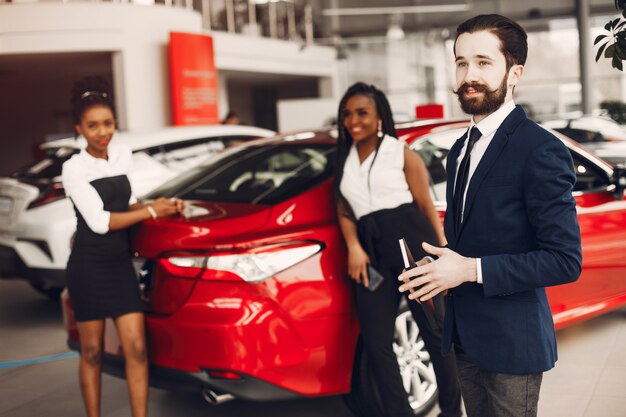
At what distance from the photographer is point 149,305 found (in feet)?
12.5

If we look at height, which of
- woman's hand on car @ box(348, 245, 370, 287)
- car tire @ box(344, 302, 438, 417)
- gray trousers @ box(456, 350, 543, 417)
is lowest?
car tire @ box(344, 302, 438, 417)

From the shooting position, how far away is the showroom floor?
4.39 meters

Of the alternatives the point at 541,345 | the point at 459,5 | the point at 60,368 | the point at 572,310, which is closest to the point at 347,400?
the point at 572,310

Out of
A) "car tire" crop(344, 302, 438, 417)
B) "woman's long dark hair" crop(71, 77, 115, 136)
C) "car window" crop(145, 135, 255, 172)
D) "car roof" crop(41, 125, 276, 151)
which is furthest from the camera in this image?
"car window" crop(145, 135, 255, 172)

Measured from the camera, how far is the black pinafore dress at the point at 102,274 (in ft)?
12.1

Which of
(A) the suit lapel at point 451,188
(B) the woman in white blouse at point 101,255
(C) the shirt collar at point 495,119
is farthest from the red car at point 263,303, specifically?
(C) the shirt collar at point 495,119

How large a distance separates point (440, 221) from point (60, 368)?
3.06m

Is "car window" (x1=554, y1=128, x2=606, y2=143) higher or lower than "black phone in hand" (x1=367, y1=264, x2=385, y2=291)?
higher

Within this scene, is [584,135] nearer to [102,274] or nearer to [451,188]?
[102,274]

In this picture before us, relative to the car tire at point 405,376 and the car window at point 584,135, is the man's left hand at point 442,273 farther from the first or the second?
the car window at point 584,135

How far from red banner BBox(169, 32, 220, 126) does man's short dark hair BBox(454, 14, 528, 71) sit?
14.6 metres

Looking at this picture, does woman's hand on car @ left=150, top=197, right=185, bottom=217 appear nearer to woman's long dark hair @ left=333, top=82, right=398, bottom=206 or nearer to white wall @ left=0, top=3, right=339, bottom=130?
woman's long dark hair @ left=333, top=82, right=398, bottom=206

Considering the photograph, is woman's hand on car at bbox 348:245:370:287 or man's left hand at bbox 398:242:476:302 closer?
man's left hand at bbox 398:242:476:302

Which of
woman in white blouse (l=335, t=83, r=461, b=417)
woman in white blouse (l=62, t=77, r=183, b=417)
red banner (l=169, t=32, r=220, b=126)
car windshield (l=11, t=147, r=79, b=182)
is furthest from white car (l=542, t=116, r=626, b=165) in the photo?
woman in white blouse (l=62, t=77, r=183, b=417)
